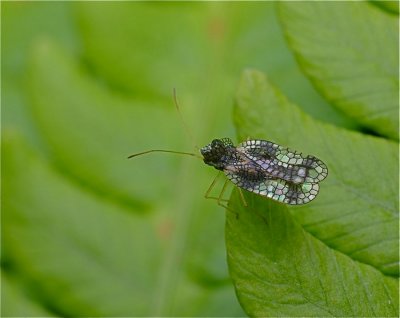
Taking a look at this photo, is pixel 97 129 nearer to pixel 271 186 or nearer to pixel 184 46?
pixel 184 46

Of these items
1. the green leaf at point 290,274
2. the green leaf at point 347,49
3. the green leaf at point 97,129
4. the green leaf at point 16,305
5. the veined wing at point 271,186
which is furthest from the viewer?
the green leaf at point 97,129

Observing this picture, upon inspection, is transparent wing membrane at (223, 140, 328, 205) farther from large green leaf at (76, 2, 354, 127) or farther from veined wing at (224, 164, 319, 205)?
large green leaf at (76, 2, 354, 127)

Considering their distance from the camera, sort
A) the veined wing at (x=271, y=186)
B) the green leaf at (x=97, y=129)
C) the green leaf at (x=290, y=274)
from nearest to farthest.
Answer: the green leaf at (x=290, y=274)
the veined wing at (x=271, y=186)
the green leaf at (x=97, y=129)

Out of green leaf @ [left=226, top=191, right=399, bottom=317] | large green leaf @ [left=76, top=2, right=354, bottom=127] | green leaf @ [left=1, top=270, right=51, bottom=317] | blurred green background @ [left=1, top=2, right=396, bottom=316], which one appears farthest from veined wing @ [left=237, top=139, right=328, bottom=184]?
green leaf @ [left=1, top=270, right=51, bottom=317]

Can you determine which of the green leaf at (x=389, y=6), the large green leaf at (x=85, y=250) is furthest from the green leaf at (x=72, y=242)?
the green leaf at (x=389, y=6)

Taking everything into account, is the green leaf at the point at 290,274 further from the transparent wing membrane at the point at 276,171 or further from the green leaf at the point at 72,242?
the green leaf at the point at 72,242

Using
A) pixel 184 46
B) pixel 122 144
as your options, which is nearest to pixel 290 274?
pixel 122 144
